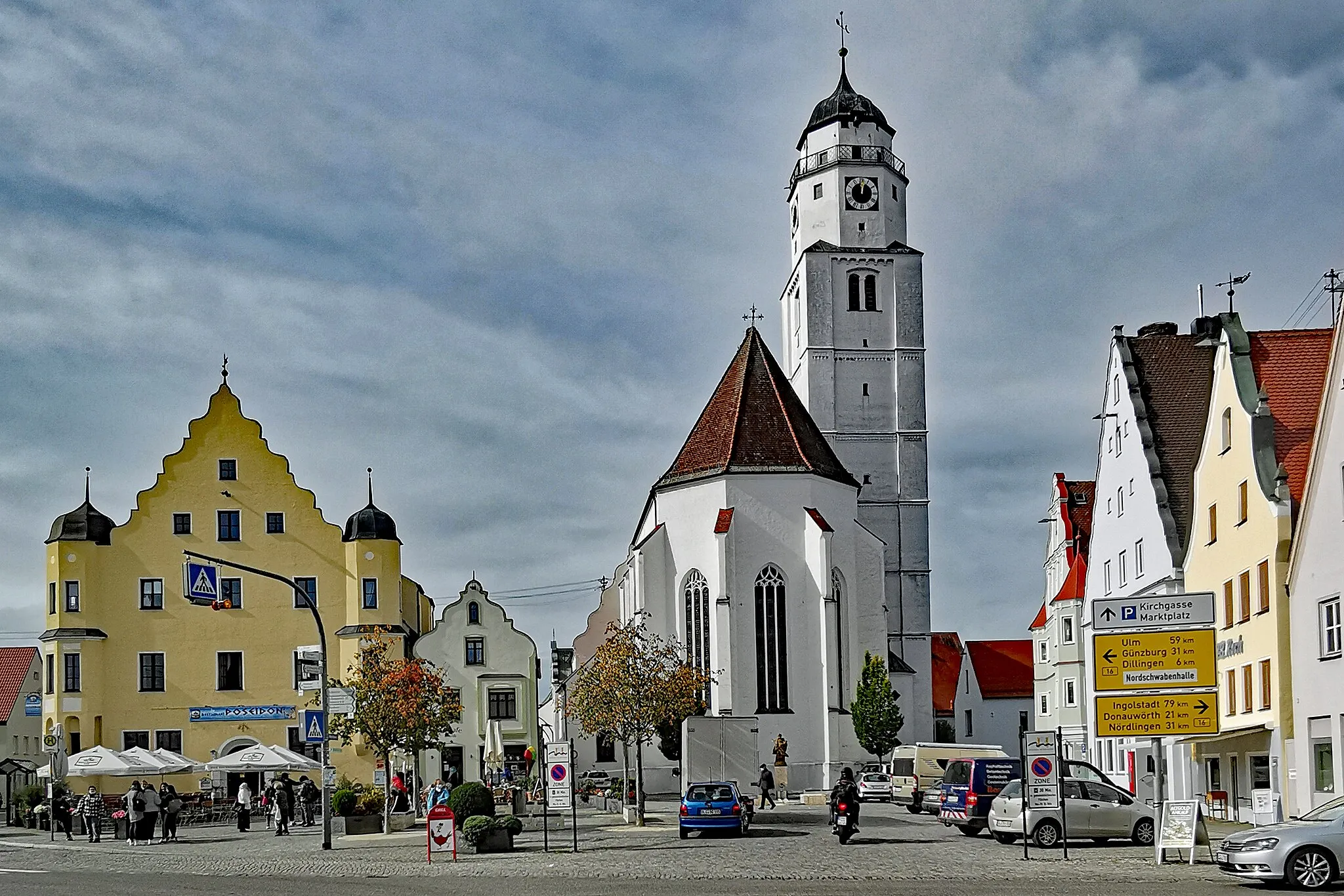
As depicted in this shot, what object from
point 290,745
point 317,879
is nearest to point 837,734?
point 290,745

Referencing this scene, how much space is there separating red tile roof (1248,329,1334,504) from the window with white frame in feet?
12.2

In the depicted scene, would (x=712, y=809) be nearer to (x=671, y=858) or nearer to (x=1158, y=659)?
(x=671, y=858)

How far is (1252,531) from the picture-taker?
32969 millimetres

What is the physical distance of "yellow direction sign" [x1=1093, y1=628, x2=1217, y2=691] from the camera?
81.3 ft

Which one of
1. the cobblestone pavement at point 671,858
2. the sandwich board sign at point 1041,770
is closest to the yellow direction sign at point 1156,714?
the sandwich board sign at point 1041,770

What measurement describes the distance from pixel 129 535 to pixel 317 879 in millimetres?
37861

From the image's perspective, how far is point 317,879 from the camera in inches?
957

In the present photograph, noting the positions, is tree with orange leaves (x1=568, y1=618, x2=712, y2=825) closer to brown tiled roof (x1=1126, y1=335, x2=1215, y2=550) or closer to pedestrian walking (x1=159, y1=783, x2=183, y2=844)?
pedestrian walking (x1=159, y1=783, x2=183, y2=844)

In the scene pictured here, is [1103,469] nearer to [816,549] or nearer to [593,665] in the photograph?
[816,549]

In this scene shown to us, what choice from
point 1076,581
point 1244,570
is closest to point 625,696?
point 1244,570

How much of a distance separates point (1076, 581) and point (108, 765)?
34.4 m

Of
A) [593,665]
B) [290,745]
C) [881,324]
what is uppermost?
[881,324]

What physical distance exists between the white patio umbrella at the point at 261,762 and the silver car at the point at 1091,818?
79.4 ft

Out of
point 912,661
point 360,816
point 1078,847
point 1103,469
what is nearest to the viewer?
point 1078,847
